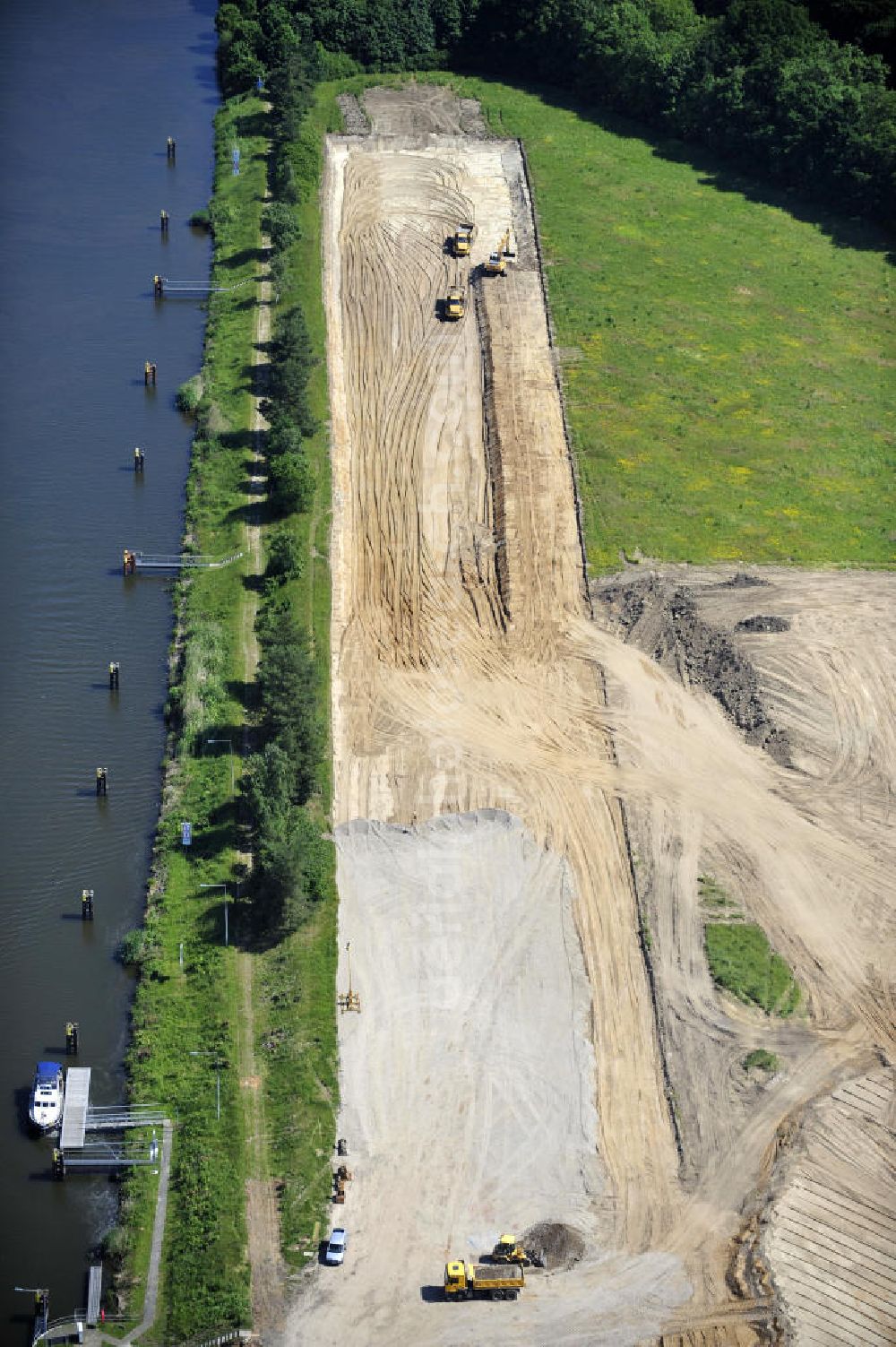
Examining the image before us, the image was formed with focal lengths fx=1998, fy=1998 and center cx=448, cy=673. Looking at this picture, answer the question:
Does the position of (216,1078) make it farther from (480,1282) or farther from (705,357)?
(705,357)

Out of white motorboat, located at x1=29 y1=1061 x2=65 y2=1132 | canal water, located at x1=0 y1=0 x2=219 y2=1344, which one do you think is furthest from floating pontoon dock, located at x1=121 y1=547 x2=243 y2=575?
white motorboat, located at x1=29 y1=1061 x2=65 y2=1132

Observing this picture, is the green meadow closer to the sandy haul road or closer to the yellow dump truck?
the sandy haul road

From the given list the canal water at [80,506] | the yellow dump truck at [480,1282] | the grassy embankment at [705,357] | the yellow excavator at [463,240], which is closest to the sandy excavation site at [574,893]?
the yellow dump truck at [480,1282]

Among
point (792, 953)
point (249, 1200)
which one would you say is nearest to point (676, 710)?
point (792, 953)

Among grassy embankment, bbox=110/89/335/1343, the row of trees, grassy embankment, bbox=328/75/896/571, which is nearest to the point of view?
grassy embankment, bbox=110/89/335/1343

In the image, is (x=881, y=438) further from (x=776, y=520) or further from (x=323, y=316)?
(x=323, y=316)

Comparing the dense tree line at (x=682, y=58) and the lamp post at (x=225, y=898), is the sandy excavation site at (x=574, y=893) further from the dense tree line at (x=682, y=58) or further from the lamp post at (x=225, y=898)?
the dense tree line at (x=682, y=58)
